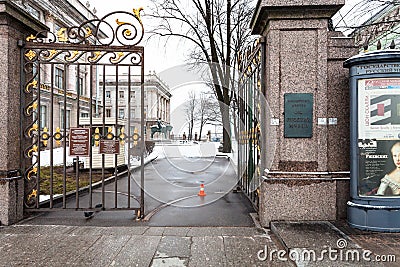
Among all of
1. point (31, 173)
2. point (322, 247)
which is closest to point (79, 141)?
point (31, 173)

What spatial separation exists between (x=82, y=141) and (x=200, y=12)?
68.6 ft

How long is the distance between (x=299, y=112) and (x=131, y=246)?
3507 millimetres

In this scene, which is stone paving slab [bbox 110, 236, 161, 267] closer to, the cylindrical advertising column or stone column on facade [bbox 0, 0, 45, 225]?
stone column on facade [bbox 0, 0, 45, 225]

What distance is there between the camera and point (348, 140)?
19.6 feet

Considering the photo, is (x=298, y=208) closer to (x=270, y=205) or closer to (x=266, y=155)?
(x=270, y=205)

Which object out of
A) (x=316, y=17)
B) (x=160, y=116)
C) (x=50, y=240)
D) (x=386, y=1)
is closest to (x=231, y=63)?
(x=160, y=116)

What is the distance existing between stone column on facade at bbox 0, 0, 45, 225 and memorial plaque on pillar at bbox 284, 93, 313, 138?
4.84m

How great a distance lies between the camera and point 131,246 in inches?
191

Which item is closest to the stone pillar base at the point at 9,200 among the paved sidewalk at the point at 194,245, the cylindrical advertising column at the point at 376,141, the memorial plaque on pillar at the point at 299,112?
the paved sidewalk at the point at 194,245

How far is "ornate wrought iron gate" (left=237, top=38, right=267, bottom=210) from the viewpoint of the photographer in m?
6.27

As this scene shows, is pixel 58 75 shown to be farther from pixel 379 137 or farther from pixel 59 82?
pixel 379 137

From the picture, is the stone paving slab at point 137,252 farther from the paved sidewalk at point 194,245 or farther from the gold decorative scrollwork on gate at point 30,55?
the gold decorative scrollwork on gate at point 30,55

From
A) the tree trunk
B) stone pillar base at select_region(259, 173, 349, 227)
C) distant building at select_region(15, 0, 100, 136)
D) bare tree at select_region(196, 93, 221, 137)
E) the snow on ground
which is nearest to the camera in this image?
stone pillar base at select_region(259, 173, 349, 227)

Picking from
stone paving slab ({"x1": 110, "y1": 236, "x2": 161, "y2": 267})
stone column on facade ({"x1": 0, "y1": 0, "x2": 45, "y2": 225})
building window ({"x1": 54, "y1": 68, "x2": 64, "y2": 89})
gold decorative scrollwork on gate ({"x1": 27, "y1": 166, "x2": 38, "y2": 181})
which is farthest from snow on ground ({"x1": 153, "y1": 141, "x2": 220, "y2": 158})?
stone paving slab ({"x1": 110, "y1": 236, "x2": 161, "y2": 267})
